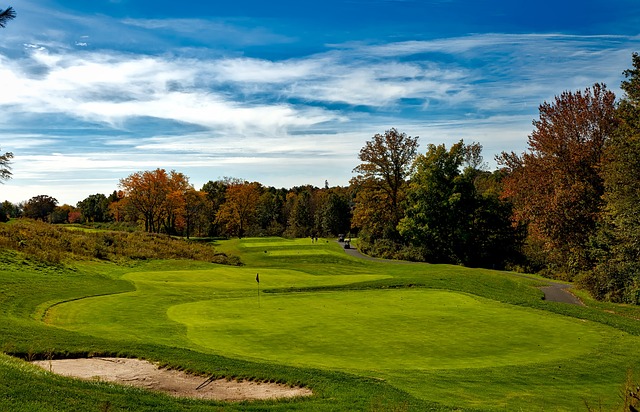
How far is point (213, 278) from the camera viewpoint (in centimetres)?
3450

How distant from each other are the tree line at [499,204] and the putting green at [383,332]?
1229 cm

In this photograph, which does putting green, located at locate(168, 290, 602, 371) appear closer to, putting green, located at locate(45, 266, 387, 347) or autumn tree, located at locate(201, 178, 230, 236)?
putting green, located at locate(45, 266, 387, 347)

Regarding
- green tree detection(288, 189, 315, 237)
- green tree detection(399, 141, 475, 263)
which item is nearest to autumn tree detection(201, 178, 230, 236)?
green tree detection(288, 189, 315, 237)

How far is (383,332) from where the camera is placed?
16.6 meters

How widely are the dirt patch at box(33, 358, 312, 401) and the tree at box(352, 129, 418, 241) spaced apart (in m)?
50.8

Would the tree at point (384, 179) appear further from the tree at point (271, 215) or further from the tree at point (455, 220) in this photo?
the tree at point (271, 215)

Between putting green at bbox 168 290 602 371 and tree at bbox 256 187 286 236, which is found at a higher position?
tree at bbox 256 187 286 236

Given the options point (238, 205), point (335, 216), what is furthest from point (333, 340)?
point (335, 216)

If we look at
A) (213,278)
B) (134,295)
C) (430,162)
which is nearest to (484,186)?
(430,162)

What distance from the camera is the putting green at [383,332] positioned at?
13.7m

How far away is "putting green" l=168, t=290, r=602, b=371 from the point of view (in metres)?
13.7

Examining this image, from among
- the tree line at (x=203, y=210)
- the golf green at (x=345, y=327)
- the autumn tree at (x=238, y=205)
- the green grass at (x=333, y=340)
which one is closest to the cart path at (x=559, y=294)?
the green grass at (x=333, y=340)

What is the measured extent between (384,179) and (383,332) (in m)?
47.3

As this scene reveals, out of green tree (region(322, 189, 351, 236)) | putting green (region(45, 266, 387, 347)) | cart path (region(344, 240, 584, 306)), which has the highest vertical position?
green tree (region(322, 189, 351, 236))
